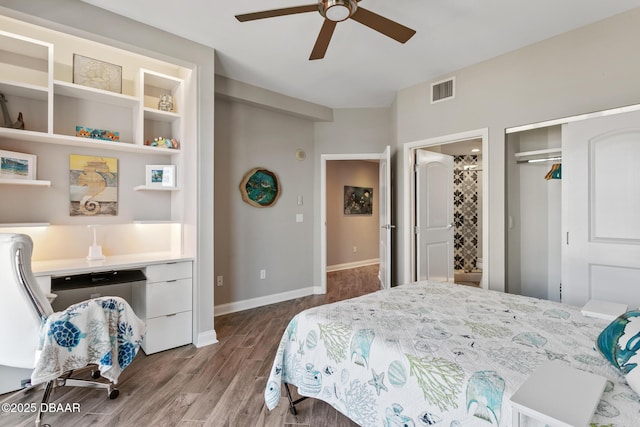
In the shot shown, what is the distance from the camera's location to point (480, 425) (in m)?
1.01

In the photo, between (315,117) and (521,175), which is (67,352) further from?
(521,175)

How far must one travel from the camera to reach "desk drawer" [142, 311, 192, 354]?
2.53 meters

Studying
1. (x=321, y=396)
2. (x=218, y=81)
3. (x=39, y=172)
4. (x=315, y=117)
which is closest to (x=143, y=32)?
(x=218, y=81)

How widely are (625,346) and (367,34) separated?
2.58 metres

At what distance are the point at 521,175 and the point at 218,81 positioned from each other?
3.46 metres

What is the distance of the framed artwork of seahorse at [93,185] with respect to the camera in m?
2.63

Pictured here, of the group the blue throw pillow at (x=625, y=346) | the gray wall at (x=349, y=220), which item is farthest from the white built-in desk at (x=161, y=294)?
the gray wall at (x=349, y=220)

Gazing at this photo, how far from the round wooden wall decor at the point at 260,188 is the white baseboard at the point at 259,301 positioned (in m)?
1.21

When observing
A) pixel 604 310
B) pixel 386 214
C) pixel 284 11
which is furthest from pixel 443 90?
pixel 604 310

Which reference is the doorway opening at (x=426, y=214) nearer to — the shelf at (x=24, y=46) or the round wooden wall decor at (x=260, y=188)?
the round wooden wall decor at (x=260, y=188)

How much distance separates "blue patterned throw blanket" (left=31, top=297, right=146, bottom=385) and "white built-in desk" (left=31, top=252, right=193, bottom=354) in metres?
0.64

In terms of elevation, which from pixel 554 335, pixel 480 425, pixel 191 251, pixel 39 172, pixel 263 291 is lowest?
pixel 263 291

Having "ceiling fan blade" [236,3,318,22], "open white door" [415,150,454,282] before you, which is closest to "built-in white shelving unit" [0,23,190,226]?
"ceiling fan blade" [236,3,318,22]

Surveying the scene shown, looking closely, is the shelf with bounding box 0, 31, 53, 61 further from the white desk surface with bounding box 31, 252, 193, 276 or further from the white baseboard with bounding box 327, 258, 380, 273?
the white baseboard with bounding box 327, 258, 380, 273
